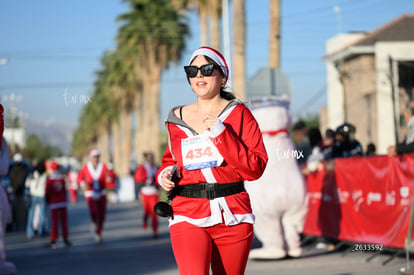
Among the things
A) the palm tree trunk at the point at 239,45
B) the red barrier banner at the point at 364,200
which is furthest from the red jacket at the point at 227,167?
the palm tree trunk at the point at 239,45

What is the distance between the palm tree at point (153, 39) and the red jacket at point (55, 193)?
2423 centimetres

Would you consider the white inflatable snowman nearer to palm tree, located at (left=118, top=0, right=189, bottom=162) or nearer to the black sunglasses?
the black sunglasses

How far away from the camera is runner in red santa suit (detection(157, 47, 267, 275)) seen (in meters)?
4.46

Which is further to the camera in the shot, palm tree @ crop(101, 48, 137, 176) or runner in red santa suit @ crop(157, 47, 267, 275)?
palm tree @ crop(101, 48, 137, 176)

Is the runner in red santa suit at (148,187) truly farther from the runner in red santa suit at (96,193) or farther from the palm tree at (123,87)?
the palm tree at (123,87)

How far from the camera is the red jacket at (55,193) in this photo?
15000mm

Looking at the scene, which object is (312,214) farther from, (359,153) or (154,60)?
(154,60)

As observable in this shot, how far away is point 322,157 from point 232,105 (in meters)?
7.50

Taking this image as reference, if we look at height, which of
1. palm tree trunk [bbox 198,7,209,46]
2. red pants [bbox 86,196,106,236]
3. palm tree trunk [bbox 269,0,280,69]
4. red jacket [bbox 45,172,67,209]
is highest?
palm tree trunk [bbox 198,7,209,46]

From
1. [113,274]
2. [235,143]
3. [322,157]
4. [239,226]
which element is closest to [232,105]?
[235,143]

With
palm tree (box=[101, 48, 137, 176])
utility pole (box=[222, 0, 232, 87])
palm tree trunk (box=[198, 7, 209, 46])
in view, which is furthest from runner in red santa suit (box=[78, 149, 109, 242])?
palm tree (box=[101, 48, 137, 176])

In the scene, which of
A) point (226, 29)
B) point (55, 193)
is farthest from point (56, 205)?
point (226, 29)

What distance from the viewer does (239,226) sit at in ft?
15.1

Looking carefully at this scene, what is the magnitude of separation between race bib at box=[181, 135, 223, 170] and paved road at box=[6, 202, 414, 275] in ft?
15.7
